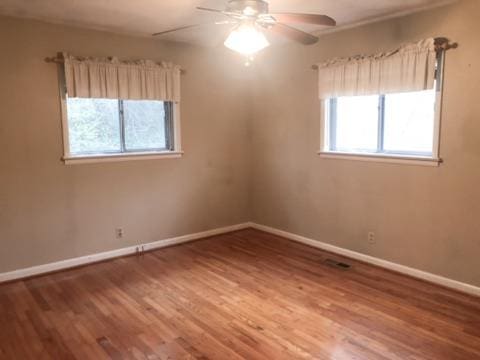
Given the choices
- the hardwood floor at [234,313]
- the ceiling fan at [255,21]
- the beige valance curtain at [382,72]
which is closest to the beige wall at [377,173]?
the beige valance curtain at [382,72]

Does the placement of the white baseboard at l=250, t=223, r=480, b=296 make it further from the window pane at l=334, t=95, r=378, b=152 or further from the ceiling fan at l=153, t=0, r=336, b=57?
the ceiling fan at l=153, t=0, r=336, b=57

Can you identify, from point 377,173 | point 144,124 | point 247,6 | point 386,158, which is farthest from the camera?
point 144,124

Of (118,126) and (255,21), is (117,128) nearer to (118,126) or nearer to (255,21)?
(118,126)

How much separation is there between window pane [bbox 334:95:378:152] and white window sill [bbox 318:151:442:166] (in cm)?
13

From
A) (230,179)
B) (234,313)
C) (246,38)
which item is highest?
(246,38)

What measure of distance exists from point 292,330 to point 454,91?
242 centimetres

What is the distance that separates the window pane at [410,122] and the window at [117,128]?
248 centimetres

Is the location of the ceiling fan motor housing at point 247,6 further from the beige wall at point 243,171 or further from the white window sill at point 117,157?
the white window sill at point 117,157

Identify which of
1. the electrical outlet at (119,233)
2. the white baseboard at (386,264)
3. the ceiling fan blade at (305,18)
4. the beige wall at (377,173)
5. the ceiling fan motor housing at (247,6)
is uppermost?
the ceiling fan motor housing at (247,6)

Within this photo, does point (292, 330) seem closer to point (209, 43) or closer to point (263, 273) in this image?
point (263, 273)

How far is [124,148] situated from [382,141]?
2.82 metres

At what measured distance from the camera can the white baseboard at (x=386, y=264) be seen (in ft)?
11.2

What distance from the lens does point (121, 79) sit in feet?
13.7

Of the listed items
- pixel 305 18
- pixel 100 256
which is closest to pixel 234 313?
pixel 100 256
